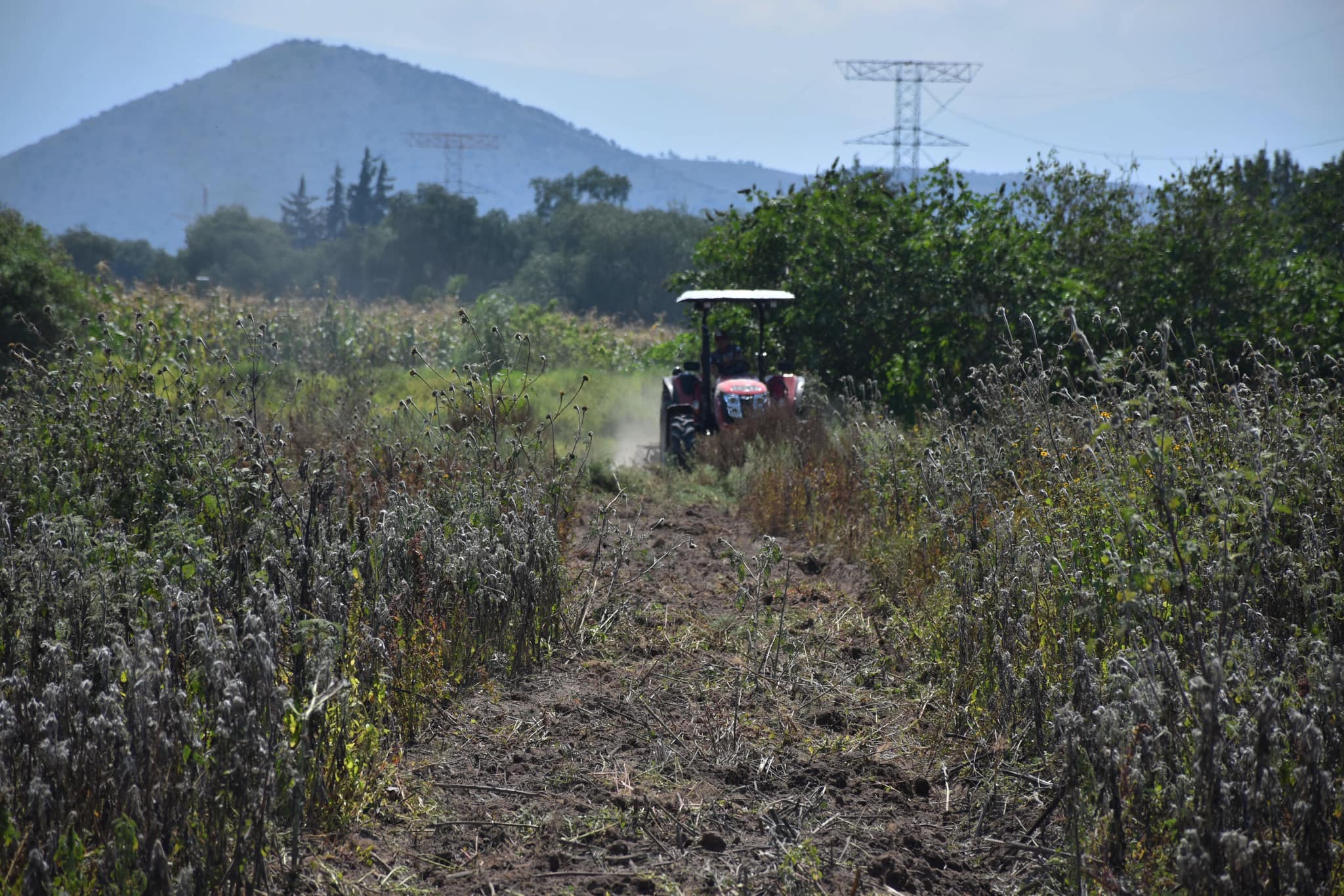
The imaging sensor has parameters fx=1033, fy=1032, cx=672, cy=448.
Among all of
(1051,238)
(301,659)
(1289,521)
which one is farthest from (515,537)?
(1051,238)

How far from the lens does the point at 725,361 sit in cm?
1186

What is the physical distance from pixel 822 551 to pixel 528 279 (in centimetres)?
6883

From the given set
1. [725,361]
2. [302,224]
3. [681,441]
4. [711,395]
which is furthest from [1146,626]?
[302,224]

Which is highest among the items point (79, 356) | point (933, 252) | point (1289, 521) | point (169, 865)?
point (933, 252)

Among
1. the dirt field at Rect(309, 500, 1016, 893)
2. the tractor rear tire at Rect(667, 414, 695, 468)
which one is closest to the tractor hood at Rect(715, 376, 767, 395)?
the tractor rear tire at Rect(667, 414, 695, 468)

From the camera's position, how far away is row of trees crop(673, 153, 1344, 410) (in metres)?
11.5

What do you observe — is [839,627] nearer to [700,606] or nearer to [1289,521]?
[700,606]

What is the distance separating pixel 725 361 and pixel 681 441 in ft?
4.52

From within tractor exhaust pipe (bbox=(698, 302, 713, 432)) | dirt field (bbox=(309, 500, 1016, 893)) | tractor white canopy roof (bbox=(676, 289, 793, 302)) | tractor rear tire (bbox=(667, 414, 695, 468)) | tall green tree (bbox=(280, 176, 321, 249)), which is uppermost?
tall green tree (bbox=(280, 176, 321, 249))

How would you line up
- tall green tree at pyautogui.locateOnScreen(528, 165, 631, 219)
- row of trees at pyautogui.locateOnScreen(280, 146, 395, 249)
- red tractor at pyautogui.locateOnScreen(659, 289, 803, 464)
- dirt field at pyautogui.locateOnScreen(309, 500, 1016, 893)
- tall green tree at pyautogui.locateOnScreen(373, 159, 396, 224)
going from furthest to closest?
row of trees at pyautogui.locateOnScreen(280, 146, 395, 249) < tall green tree at pyautogui.locateOnScreen(373, 159, 396, 224) < tall green tree at pyautogui.locateOnScreen(528, 165, 631, 219) < red tractor at pyautogui.locateOnScreen(659, 289, 803, 464) < dirt field at pyautogui.locateOnScreen(309, 500, 1016, 893)

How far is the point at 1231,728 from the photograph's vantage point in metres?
2.46

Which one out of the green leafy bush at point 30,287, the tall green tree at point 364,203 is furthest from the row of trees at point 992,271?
the tall green tree at point 364,203

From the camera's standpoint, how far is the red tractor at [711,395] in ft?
35.2

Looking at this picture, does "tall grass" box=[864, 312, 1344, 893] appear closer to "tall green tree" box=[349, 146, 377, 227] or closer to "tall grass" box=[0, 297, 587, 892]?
"tall grass" box=[0, 297, 587, 892]
